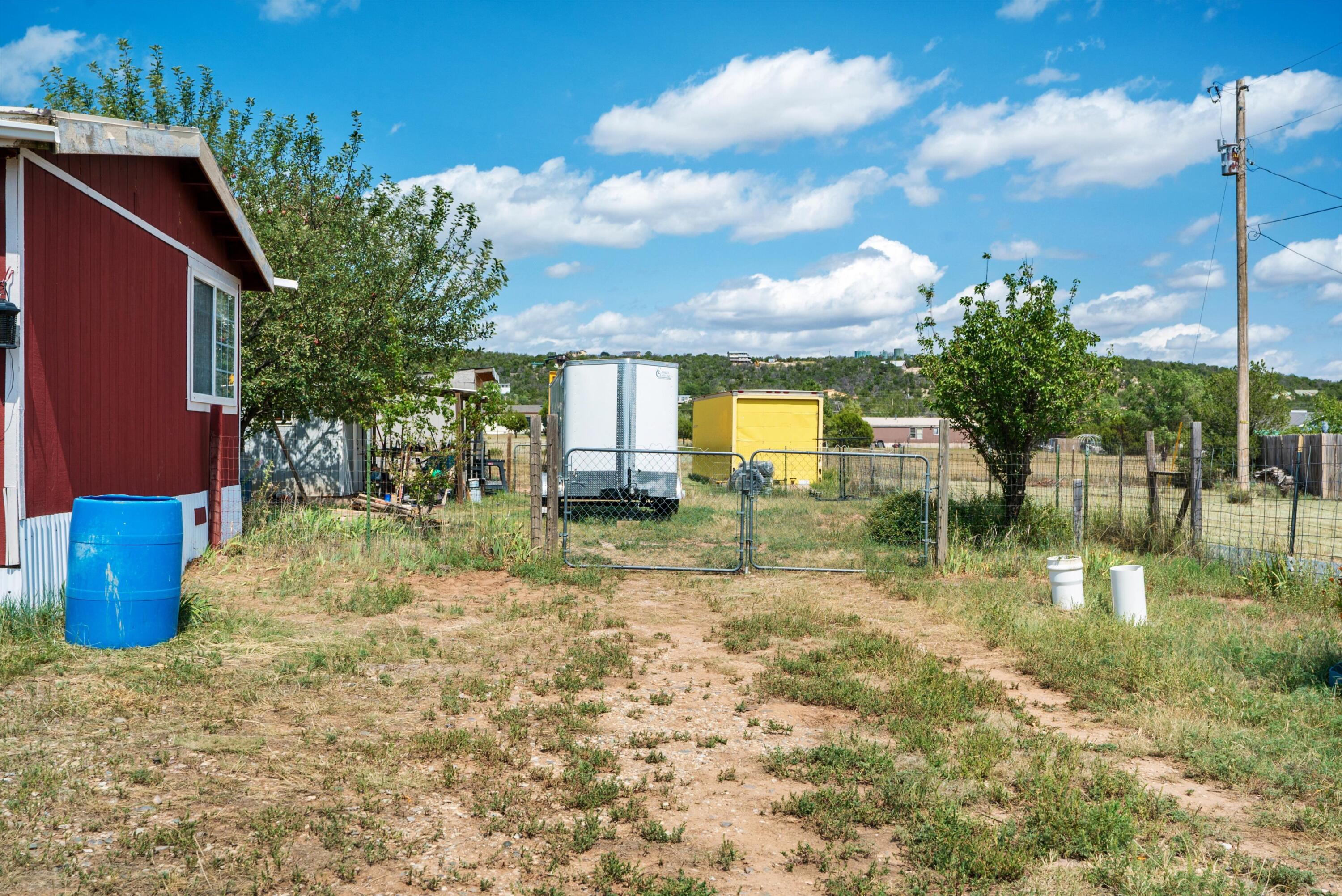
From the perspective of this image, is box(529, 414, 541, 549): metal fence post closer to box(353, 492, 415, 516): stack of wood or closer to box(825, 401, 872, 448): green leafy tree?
box(353, 492, 415, 516): stack of wood

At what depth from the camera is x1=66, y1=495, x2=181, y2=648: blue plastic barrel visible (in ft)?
19.1

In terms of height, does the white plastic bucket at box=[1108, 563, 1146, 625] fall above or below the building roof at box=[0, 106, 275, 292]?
below

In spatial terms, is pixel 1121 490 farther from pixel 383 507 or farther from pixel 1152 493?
pixel 383 507

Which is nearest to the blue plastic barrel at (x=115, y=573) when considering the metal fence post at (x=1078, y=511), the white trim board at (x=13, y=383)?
the white trim board at (x=13, y=383)

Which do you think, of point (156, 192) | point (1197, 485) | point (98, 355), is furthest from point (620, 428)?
point (98, 355)

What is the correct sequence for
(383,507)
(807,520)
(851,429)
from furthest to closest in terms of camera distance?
1. (851,429)
2. (807,520)
3. (383,507)

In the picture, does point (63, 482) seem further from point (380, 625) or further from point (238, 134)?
point (238, 134)

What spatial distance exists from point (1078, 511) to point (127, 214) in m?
10.4

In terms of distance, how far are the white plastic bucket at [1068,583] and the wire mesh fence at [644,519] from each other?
3.38m

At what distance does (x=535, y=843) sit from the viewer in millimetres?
3588

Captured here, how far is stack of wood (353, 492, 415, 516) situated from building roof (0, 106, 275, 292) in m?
4.47

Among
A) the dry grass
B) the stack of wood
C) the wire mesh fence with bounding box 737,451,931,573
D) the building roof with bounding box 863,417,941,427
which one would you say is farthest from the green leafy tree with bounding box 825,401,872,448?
the dry grass

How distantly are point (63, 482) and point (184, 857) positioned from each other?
442 cm

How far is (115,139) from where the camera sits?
22.4 feet
